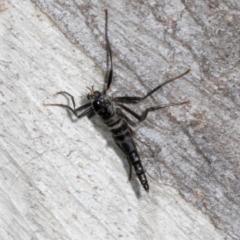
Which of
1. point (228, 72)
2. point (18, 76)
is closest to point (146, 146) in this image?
point (228, 72)

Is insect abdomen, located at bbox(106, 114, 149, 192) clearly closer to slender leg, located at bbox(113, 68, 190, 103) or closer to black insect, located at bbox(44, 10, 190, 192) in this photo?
black insect, located at bbox(44, 10, 190, 192)

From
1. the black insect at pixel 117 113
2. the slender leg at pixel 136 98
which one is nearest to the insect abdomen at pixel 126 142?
the black insect at pixel 117 113

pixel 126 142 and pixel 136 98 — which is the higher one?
pixel 136 98

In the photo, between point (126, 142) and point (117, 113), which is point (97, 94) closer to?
point (117, 113)

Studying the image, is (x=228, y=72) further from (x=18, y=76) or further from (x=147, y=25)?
(x=18, y=76)

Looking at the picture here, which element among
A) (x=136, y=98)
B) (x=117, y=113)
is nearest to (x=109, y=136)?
(x=117, y=113)

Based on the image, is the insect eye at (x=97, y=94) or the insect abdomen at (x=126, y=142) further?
the insect eye at (x=97, y=94)

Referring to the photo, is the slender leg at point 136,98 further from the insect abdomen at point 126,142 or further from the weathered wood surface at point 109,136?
the insect abdomen at point 126,142
